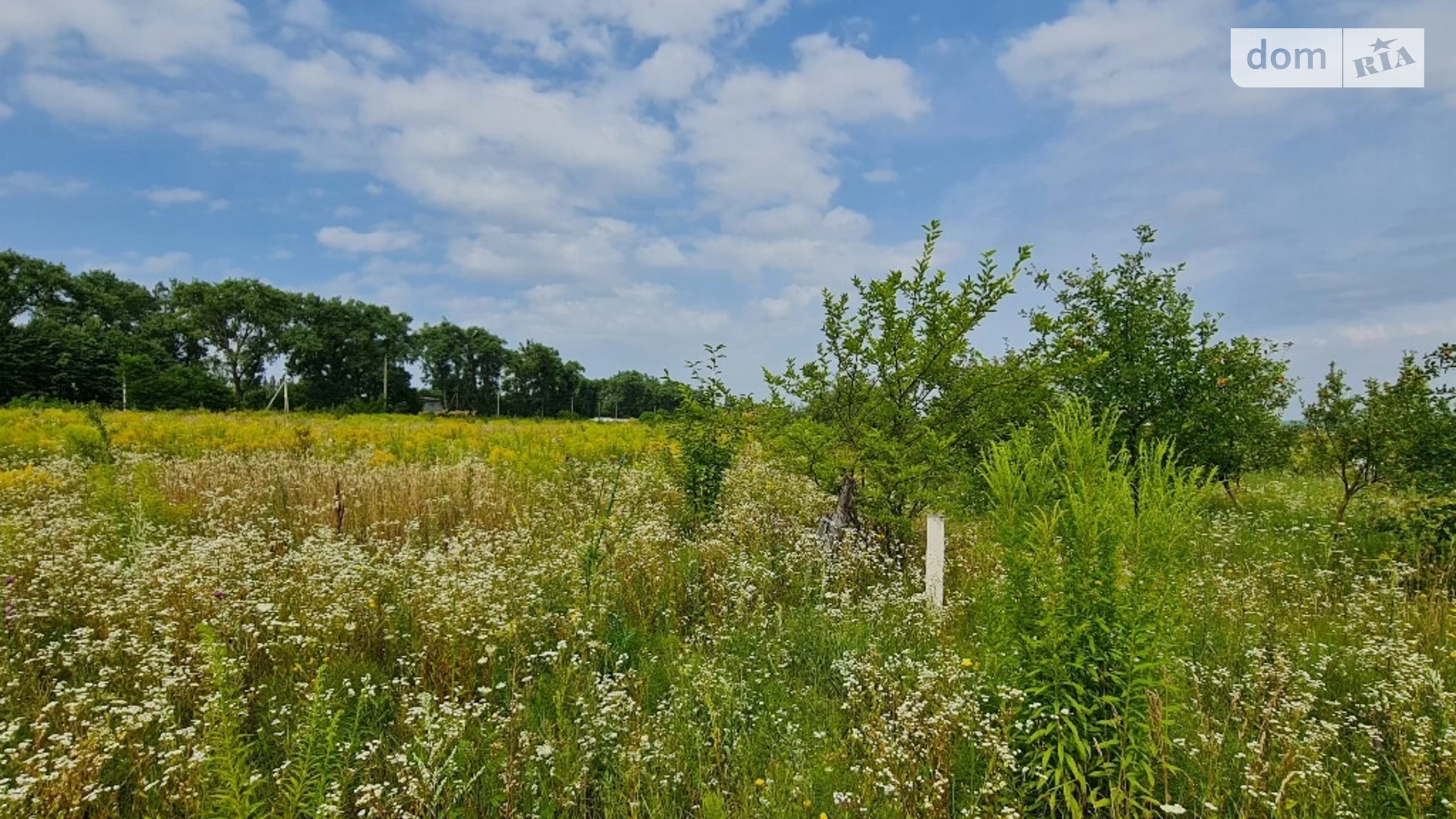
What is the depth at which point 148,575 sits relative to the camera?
408 centimetres

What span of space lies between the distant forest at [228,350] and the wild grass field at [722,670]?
1050 inches

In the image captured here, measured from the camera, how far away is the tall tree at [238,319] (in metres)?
52.5

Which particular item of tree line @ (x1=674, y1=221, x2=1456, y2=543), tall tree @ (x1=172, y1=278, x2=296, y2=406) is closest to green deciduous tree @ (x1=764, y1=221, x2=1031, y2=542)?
tree line @ (x1=674, y1=221, x2=1456, y2=543)

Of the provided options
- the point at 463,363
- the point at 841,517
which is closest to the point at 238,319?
the point at 463,363

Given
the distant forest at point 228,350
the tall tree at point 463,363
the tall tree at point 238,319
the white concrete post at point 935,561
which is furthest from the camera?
the tall tree at point 463,363

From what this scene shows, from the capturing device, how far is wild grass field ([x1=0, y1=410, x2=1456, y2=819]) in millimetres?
2490

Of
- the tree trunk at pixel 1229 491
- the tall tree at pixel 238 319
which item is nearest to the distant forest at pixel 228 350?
the tall tree at pixel 238 319

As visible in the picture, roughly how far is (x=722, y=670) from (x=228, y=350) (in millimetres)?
70108

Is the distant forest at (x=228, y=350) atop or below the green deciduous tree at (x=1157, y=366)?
atop

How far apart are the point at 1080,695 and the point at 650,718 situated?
1918 mm

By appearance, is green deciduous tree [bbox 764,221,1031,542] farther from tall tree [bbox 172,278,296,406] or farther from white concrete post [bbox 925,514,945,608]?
tall tree [bbox 172,278,296,406]

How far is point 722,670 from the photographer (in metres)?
3.23

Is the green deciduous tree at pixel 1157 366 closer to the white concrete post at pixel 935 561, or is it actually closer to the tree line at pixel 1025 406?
the tree line at pixel 1025 406

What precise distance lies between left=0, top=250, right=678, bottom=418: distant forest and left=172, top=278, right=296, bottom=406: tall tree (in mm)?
106
